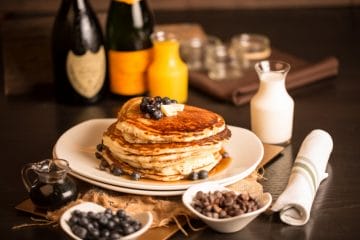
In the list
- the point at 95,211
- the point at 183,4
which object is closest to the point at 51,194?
the point at 95,211

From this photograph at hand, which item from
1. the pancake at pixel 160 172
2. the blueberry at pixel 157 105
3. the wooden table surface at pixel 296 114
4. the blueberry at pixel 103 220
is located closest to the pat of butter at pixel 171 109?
the blueberry at pixel 157 105

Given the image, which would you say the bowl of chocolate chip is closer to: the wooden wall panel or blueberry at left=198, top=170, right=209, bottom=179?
blueberry at left=198, top=170, right=209, bottom=179

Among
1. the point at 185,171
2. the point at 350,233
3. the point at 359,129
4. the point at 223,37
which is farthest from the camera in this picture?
the point at 223,37

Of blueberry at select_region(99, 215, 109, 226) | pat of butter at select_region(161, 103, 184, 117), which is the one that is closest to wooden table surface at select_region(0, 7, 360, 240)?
blueberry at select_region(99, 215, 109, 226)

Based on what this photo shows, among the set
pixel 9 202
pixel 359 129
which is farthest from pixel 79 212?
pixel 359 129

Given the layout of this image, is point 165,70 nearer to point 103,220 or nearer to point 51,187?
point 51,187

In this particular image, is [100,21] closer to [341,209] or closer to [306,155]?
[306,155]

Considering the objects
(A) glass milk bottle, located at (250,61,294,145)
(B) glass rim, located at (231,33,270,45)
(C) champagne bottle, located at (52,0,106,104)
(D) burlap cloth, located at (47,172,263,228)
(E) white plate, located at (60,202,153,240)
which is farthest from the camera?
(B) glass rim, located at (231,33,270,45)
